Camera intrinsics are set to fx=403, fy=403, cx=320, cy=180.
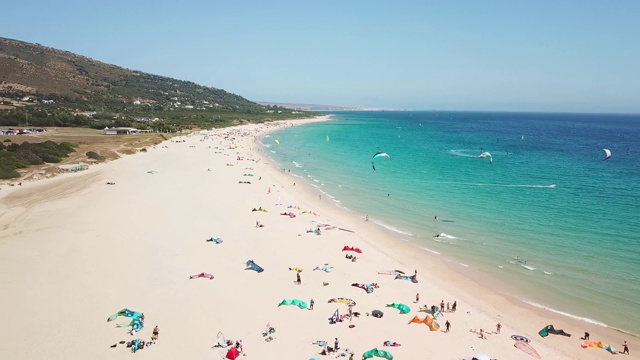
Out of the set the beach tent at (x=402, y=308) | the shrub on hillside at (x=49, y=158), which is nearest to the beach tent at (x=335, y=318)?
the beach tent at (x=402, y=308)

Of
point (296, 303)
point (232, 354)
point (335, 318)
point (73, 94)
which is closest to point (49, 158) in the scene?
point (296, 303)

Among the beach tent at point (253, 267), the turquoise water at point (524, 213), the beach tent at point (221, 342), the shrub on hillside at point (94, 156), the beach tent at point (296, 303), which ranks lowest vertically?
the beach tent at point (221, 342)

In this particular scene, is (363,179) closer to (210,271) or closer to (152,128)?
(210,271)

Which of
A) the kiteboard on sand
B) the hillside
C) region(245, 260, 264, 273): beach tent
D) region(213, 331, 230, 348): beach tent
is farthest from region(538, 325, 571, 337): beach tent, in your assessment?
the hillside

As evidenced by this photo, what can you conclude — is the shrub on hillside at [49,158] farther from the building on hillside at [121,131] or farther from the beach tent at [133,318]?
the beach tent at [133,318]

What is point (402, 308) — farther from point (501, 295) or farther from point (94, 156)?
point (94, 156)
